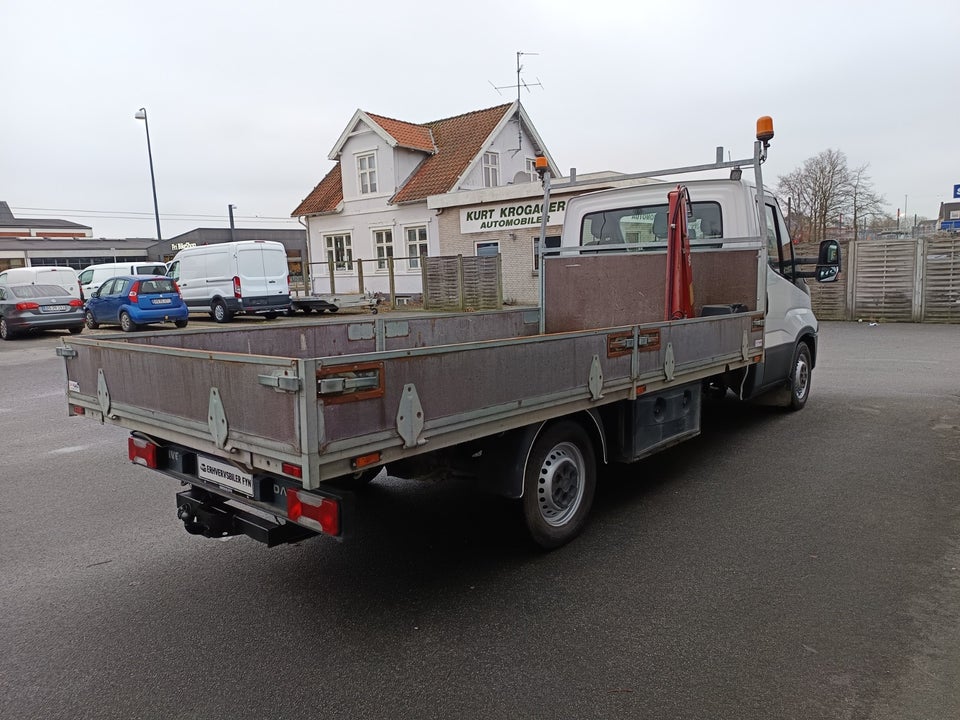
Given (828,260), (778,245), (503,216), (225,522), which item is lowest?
(225,522)

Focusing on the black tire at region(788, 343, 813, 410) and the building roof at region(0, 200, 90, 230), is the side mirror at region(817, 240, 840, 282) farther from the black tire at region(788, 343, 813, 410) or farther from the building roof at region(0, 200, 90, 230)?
the building roof at region(0, 200, 90, 230)

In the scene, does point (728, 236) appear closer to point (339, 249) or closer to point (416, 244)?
point (416, 244)

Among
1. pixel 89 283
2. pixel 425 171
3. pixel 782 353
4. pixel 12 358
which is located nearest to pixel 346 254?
pixel 425 171

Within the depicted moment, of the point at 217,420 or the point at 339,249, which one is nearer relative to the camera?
the point at 217,420

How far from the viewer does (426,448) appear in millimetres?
3068

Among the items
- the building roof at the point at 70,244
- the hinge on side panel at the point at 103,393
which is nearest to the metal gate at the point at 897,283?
the hinge on side panel at the point at 103,393

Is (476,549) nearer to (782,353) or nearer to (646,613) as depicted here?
(646,613)

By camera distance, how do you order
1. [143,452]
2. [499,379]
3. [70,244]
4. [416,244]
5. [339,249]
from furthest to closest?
1. [70,244]
2. [339,249]
3. [416,244]
4. [143,452]
5. [499,379]

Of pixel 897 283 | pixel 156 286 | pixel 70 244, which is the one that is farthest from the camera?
pixel 70 244

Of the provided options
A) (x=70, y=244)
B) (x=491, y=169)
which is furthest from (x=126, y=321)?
(x=70, y=244)

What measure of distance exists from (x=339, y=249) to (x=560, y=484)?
91.5ft

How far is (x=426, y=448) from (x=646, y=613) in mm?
1427

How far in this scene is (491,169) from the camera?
2773 cm

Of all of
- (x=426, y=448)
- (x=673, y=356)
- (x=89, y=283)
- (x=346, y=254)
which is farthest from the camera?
(x=346, y=254)
